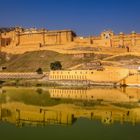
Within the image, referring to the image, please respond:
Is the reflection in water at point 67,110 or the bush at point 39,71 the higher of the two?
the bush at point 39,71

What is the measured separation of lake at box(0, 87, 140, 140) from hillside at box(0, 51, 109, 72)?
28.9 m

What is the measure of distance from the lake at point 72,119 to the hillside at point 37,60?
28.9 m

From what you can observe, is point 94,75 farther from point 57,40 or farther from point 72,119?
point 72,119

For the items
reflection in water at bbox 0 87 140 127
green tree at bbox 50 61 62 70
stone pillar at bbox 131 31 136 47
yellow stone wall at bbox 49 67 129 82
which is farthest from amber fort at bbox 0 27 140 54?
reflection in water at bbox 0 87 140 127

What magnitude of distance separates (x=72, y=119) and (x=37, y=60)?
43.0m

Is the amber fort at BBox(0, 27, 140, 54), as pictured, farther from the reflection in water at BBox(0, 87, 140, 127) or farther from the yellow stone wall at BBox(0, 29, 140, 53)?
the reflection in water at BBox(0, 87, 140, 127)

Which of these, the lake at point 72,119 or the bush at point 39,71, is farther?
the bush at point 39,71

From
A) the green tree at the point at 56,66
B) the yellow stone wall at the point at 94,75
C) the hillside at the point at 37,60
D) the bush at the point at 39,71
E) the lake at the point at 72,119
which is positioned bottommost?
the lake at the point at 72,119

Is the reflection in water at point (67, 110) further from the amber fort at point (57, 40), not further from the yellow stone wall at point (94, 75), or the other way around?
the amber fort at point (57, 40)

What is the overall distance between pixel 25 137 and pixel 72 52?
4732cm

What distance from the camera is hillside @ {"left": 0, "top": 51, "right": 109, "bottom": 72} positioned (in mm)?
60062

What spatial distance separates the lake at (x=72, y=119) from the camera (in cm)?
1653

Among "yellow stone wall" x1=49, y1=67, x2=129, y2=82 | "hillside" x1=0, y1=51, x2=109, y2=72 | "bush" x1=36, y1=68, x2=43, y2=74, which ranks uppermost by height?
"hillside" x1=0, y1=51, x2=109, y2=72

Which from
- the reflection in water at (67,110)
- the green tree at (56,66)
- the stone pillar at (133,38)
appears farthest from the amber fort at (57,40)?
the reflection in water at (67,110)
